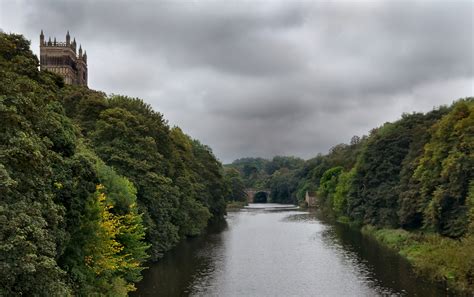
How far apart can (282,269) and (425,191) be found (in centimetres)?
2202

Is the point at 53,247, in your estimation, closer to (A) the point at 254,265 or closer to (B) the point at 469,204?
(A) the point at 254,265

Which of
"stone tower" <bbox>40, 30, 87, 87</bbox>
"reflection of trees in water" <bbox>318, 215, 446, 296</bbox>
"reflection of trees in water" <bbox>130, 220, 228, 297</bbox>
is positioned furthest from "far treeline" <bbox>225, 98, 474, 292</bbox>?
"stone tower" <bbox>40, 30, 87, 87</bbox>

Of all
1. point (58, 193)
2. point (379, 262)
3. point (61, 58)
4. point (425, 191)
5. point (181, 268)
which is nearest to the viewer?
point (58, 193)

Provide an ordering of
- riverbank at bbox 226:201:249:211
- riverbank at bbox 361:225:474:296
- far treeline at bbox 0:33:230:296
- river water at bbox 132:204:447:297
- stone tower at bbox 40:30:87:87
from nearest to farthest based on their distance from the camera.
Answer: far treeline at bbox 0:33:230:296 < riverbank at bbox 361:225:474:296 < river water at bbox 132:204:447:297 < stone tower at bbox 40:30:87:87 < riverbank at bbox 226:201:249:211

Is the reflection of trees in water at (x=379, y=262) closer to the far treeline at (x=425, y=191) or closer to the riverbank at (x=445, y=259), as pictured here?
the riverbank at (x=445, y=259)

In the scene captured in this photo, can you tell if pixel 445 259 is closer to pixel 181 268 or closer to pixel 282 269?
pixel 282 269

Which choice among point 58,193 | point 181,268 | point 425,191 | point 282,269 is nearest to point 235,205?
point 425,191

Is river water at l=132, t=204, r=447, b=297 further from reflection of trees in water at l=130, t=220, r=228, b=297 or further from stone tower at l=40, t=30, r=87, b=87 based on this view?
stone tower at l=40, t=30, r=87, b=87

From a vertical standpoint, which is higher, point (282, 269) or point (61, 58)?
point (61, 58)

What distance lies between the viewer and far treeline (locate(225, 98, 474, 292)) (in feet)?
142

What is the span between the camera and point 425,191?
198ft

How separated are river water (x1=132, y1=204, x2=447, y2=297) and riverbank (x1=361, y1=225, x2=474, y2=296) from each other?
113cm

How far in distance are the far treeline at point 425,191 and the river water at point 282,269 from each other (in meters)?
2.43

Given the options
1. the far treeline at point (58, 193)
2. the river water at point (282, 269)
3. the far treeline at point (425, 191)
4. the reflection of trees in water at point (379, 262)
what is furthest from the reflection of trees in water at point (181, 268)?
the far treeline at point (425, 191)
